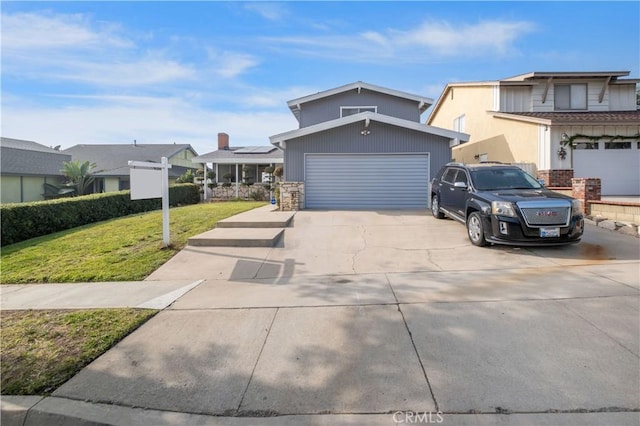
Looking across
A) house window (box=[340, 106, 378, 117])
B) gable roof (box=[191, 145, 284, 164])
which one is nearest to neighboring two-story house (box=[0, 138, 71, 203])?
gable roof (box=[191, 145, 284, 164])

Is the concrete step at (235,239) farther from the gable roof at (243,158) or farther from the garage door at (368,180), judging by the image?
the gable roof at (243,158)

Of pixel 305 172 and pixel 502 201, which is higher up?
pixel 305 172

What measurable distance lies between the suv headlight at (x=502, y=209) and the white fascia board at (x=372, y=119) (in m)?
6.77

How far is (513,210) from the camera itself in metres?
7.19

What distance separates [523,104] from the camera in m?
17.3

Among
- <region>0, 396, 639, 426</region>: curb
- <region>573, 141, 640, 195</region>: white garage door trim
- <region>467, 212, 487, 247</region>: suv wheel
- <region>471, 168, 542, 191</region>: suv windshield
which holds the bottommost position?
<region>0, 396, 639, 426</region>: curb

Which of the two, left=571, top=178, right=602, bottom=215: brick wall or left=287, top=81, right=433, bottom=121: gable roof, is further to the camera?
left=287, top=81, right=433, bottom=121: gable roof

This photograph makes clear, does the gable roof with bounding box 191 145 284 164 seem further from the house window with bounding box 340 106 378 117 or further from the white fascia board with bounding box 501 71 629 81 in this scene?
the white fascia board with bounding box 501 71 629 81

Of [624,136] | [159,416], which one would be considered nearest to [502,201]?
[159,416]

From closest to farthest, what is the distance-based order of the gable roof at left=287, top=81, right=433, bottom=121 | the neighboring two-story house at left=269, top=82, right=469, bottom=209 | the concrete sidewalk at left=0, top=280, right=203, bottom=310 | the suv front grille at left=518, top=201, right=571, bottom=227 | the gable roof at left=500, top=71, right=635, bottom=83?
1. the concrete sidewalk at left=0, top=280, right=203, bottom=310
2. the suv front grille at left=518, top=201, right=571, bottom=227
3. the neighboring two-story house at left=269, top=82, right=469, bottom=209
4. the gable roof at left=500, top=71, right=635, bottom=83
5. the gable roof at left=287, top=81, right=433, bottom=121

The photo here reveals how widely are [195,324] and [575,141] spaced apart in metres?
15.2

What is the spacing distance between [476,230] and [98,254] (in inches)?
334

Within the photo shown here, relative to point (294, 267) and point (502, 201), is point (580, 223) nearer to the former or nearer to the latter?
point (502, 201)

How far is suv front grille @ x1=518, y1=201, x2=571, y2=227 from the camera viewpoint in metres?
7.09
